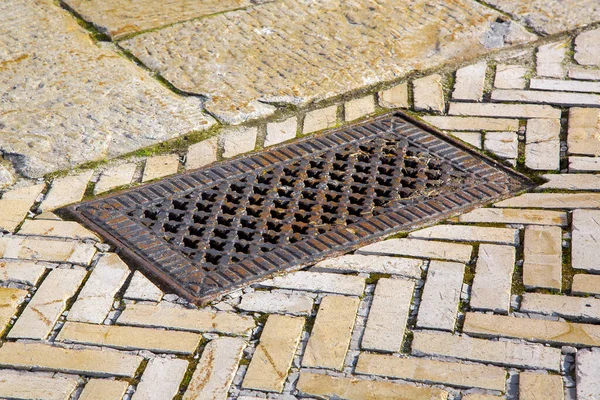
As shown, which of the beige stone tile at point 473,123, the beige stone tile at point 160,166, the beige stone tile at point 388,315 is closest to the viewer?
the beige stone tile at point 388,315

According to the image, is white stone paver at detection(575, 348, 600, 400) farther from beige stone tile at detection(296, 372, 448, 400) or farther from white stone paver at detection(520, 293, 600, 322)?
beige stone tile at detection(296, 372, 448, 400)

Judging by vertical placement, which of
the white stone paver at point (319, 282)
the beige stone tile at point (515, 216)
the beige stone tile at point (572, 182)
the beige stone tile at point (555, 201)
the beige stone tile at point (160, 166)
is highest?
the beige stone tile at point (160, 166)

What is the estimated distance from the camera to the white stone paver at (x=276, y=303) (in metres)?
A: 2.75

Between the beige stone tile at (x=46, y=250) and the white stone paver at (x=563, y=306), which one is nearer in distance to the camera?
the white stone paver at (x=563, y=306)

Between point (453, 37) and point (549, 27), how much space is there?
0.55 metres

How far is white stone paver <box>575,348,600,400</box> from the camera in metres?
2.36

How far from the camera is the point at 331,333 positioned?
2.64 m

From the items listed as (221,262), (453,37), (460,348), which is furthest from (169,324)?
(453,37)

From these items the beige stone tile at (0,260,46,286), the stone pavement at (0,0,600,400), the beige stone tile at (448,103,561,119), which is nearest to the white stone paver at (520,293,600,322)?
the stone pavement at (0,0,600,400)

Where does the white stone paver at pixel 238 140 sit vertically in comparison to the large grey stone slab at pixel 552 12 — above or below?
below

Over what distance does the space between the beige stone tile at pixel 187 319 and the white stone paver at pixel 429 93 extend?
1.66m

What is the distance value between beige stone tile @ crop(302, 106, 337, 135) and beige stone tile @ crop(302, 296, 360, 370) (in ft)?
3.93

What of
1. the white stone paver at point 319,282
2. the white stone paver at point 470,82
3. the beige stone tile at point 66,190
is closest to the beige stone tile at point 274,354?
the white stone paver at point 319,282

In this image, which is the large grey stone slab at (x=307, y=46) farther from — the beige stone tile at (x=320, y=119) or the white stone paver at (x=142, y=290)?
the white stone paver at (x=142, y=290)
